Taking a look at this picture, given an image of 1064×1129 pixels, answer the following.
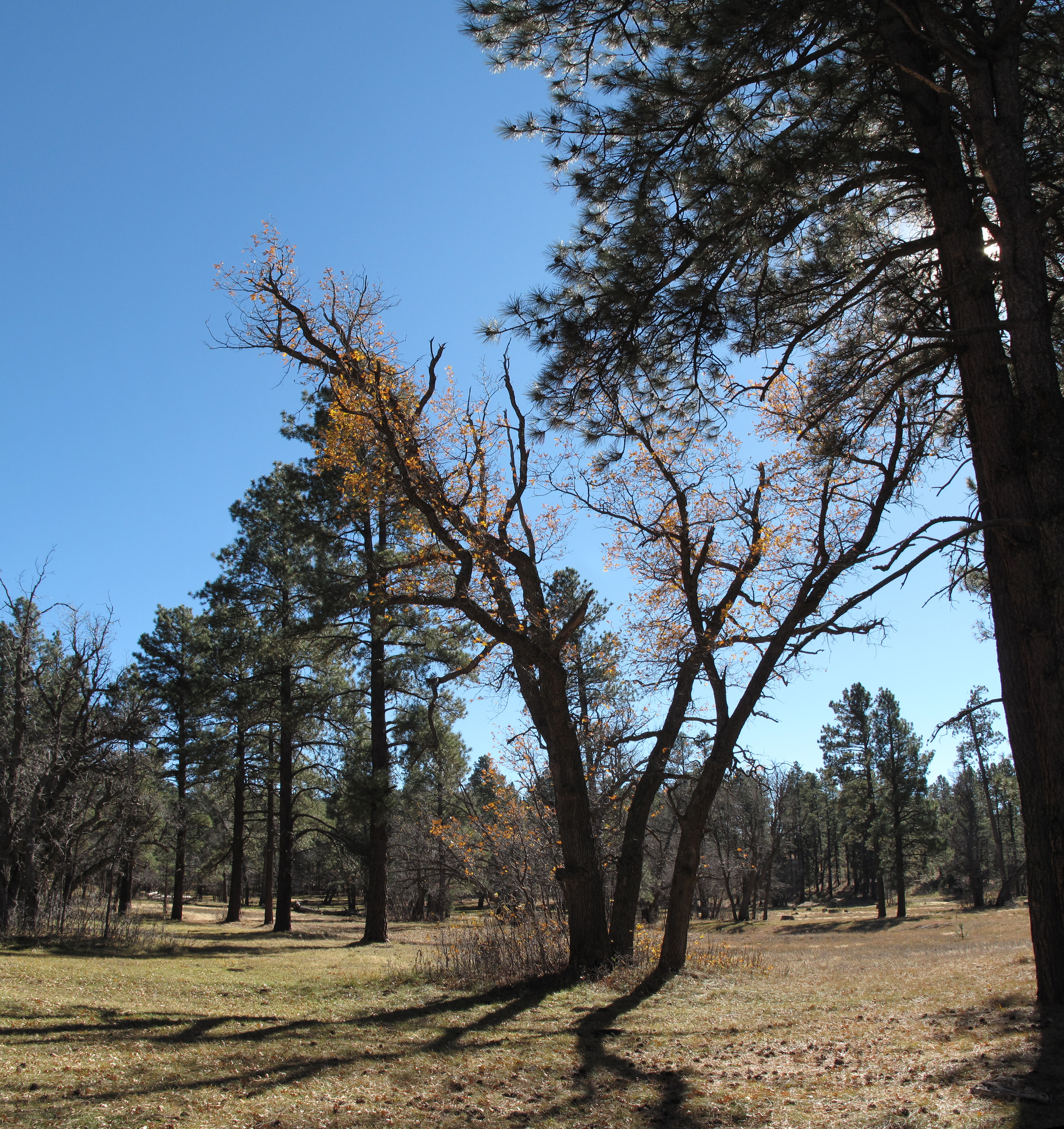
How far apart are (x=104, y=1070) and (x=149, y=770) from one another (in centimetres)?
1033

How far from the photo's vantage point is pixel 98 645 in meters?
13.8

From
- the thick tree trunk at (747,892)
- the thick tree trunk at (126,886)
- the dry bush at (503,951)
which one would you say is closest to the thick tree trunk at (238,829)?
the thick tree trunk at (126,886)

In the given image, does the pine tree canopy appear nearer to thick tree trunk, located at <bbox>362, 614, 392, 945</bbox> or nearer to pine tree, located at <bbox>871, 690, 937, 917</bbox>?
thick tree trunk, located at <bbox>362, 614, 392, 945</bbox>

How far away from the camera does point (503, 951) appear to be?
9531 millimetres

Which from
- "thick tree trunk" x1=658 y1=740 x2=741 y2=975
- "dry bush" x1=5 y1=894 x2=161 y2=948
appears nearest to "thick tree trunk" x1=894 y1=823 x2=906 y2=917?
"thick tree trunk" x1=658 y1=740 x2=741 y2=975

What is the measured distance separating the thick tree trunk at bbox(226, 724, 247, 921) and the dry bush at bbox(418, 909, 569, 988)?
14320 millimetres

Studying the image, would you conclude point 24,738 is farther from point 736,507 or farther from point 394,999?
point 736,507

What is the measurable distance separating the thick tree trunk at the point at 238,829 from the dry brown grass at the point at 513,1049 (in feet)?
42.5

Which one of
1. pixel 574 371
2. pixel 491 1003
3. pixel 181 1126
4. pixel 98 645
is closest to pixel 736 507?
pixel 574 371

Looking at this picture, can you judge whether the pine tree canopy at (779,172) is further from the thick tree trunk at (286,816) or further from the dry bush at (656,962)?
the thick tree trunk at (286,816)

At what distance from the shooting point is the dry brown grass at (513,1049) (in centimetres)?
423

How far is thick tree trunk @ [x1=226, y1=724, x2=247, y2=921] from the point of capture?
911 inches

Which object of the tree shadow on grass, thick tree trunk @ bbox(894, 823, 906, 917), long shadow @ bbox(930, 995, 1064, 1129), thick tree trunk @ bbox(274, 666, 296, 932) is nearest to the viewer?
long shadow @ bbox(930, 995, 1064, 1129)

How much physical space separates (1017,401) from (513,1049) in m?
5.90
